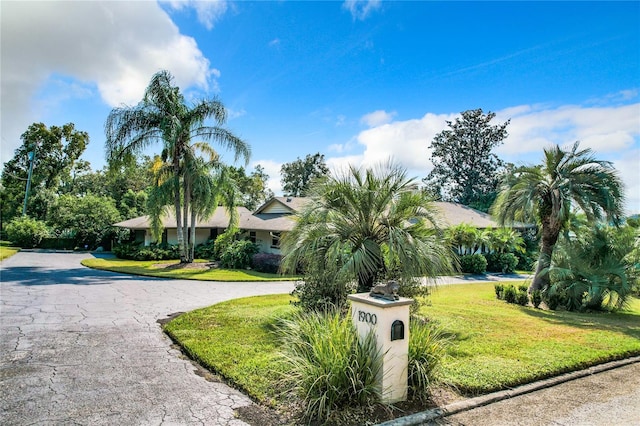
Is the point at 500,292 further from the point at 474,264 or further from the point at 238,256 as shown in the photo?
the point at 238,256

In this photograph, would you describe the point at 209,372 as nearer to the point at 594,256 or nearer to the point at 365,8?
the point at 365,8

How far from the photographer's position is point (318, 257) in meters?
7.95

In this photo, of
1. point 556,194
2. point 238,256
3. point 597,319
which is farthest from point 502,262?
point 238,256

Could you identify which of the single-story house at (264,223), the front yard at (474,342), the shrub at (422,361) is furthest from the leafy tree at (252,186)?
the shrub at (422,361)

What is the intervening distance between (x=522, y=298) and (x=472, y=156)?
35.9 m

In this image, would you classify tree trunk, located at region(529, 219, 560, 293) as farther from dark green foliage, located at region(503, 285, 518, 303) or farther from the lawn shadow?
the lawn shadow

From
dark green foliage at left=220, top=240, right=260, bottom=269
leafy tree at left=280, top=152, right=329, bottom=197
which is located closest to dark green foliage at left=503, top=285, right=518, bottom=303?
dark green foliage at left=220, top=240, right=260, bottom=269

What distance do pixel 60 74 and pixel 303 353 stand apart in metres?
15.1

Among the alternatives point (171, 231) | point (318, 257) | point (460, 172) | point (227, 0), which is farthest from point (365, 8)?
point (460, 172)

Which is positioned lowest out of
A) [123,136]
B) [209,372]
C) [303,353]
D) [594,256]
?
[209,372]

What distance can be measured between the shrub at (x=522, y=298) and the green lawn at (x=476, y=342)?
117 centimetres

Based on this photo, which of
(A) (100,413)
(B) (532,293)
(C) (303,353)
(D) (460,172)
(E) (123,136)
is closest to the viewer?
(A) (100,413)

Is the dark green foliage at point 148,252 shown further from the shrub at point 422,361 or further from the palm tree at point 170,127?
the shrub at point 422,361

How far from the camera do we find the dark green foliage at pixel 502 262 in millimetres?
24916
